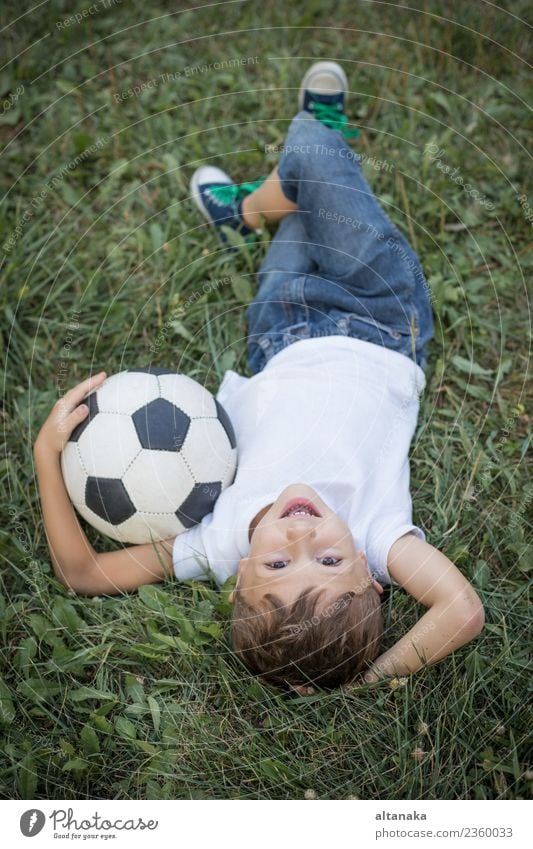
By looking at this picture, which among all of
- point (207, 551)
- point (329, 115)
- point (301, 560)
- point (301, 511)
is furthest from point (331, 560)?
point (329, 115)

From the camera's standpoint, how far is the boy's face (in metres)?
2.04

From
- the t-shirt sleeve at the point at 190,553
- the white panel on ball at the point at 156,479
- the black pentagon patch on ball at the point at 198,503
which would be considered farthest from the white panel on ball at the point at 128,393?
the t-shirt sleeve at the point at 190,553

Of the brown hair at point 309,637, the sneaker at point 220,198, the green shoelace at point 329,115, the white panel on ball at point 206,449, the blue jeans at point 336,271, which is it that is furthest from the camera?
the green shoelace at point 329,115

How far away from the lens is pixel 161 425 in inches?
90.6

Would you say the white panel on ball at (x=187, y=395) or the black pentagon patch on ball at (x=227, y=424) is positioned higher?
the white panel on ball at (x=187, y=395)

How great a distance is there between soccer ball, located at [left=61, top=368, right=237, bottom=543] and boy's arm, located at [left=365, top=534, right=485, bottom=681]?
64 centimetres

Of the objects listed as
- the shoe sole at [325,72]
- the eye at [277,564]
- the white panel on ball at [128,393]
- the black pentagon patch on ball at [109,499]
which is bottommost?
the eye at [277,564]

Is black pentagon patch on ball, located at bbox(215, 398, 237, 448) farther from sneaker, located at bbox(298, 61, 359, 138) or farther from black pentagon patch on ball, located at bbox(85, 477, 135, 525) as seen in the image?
sneaker, located at bbox(298, 61, 359, 138)

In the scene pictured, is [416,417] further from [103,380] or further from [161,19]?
[161,19]

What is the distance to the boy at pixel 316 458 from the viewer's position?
2.11 metres

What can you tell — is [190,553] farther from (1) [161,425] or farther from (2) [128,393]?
(2) [128,393]

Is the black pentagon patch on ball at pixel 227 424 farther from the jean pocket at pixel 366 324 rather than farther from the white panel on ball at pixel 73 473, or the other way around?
the jean pocket at pixel 366 324

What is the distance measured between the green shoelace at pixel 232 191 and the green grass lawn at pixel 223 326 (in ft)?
0.43
